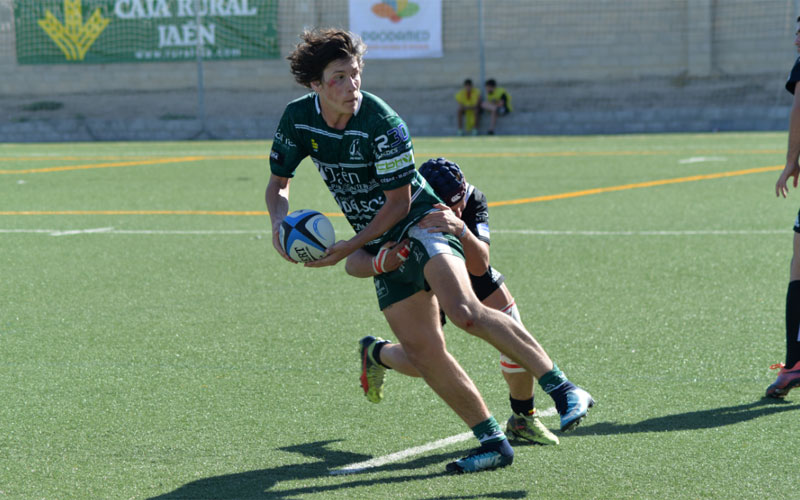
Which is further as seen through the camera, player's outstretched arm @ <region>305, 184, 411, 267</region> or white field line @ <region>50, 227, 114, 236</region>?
white field line @ <region>50, 227, 114, 236</region>

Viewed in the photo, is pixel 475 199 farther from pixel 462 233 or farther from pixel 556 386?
pixel 556 386

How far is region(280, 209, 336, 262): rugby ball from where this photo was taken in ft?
15.4

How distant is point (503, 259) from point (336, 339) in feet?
11.2

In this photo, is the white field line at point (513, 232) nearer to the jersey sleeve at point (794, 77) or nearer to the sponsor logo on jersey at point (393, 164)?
the jersey sleeve at point (794, 77)

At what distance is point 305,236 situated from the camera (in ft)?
15.4

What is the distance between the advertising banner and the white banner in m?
3.37

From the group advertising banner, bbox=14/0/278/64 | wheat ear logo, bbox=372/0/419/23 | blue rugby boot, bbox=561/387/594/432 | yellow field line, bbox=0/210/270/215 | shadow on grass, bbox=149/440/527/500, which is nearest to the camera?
shadow on grass, bbox=149/440/527/500

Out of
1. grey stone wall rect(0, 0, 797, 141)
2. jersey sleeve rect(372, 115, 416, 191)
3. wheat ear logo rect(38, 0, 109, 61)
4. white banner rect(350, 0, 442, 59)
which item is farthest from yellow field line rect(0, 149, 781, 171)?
jersey sleeve rect(372, 115, 416, 191)

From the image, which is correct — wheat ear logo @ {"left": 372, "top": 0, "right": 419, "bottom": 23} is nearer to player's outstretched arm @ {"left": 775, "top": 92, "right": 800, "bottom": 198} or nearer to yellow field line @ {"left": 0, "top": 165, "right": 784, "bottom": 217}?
yellow field line @ {"left": 0, "top": 165, "right": 784, "bottom": 217}

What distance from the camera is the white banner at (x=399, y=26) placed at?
3138 cm

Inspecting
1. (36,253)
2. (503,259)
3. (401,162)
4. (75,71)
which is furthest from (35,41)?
(401,162)

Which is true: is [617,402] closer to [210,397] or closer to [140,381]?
[210,397]

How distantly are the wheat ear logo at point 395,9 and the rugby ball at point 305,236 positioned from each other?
27.3 meters

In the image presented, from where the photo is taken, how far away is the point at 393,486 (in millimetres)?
4316
